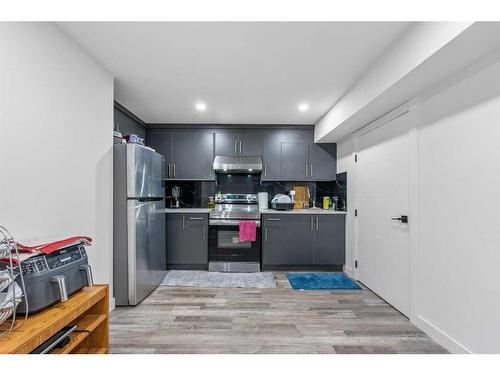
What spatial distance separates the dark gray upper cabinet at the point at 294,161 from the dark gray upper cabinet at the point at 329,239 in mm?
808

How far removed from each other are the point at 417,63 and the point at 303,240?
2755 millimetres

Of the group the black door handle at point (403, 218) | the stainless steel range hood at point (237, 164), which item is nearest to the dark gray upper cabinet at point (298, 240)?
the stainless steel range hood at point (237, 164)

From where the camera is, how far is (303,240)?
→ 386 cm

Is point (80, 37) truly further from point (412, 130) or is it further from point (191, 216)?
point (412, 130)

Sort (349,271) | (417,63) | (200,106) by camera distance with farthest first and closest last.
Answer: (349,271)
(200,106)
(417,63)

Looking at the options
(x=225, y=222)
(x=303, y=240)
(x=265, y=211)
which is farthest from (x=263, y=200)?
(x=303, y=240)

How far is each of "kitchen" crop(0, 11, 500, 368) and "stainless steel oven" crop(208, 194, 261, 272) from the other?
0.02 metres

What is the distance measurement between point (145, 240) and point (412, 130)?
293cm

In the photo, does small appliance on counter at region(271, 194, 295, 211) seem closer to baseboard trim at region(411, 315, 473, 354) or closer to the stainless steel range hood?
the stainless steel range hood

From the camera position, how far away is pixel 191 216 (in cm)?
384

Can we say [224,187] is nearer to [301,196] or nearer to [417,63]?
[301,196]

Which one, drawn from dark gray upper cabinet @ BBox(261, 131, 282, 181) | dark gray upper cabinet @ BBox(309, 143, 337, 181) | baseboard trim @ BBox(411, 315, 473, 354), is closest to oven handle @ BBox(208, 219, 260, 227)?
dark gray upper cabinet @ BBox(261, 131, 282, 181)

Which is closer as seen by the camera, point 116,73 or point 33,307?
point 33,307
